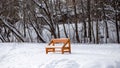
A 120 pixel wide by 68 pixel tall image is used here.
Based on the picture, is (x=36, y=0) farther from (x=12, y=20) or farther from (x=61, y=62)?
(x=61, y=62)

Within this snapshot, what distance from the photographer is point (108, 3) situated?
33.7 metres

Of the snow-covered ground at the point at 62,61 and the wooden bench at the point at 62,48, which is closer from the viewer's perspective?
the snow-covered ground at the point at 62,61

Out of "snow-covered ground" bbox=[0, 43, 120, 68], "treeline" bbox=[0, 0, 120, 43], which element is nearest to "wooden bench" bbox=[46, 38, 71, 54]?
"snow-covered ground" bbox=[0, 43, 120, 68]

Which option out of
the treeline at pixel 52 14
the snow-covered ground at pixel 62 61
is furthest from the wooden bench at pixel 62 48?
the treeline at pixel 52 14

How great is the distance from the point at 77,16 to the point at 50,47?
22569 mm

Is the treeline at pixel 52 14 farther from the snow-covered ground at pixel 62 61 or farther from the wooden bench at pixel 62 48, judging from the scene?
the snow-covered ground at pixel 62 61

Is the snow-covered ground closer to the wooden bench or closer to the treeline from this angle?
the wooden bench

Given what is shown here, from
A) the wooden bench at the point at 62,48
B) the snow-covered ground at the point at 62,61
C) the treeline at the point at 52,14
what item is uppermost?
the treeline at the point at 52,14

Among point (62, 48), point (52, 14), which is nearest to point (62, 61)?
point (62, 48)

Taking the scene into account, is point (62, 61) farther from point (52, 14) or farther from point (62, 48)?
point (52, 14)

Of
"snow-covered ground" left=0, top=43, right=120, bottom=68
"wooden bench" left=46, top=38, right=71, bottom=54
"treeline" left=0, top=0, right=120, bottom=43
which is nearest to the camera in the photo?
"snow-covered ground" left=0, top=43, right=120, bottom=68

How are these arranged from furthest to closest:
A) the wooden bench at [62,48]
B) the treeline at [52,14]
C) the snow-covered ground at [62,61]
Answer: the treeline at [52,14] < the wooden bench at [62,48] < the snow-covered ground at [62,61]

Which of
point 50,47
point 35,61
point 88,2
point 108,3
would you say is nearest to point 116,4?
point 108,3

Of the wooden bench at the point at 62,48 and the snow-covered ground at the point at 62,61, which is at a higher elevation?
the wooden bench at the point at 62,48
